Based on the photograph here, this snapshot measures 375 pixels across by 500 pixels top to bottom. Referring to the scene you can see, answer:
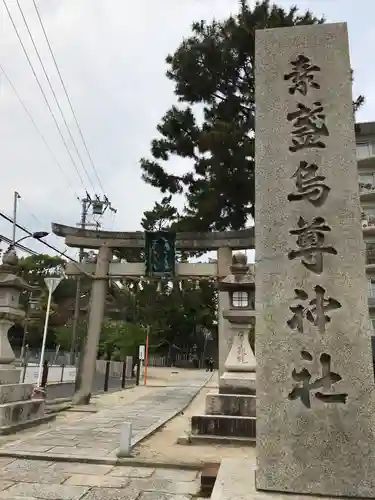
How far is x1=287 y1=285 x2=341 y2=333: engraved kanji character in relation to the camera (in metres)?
3.33

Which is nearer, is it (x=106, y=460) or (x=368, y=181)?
(x=106, y=460)

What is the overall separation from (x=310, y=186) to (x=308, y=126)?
2.03 feet

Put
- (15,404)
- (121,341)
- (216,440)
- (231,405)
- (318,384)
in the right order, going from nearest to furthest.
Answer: (318,384)
(216,440)
(231,405)
(15,404)
(121,341)

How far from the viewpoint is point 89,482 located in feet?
14.8

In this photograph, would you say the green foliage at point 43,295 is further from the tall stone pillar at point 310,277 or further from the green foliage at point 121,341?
the tall stone pillar at point 310,277

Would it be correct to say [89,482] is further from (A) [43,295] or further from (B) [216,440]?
(A) [43,295]

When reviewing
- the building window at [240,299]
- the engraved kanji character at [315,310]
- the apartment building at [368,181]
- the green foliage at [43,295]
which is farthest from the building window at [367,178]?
the green foliage at [43,295]

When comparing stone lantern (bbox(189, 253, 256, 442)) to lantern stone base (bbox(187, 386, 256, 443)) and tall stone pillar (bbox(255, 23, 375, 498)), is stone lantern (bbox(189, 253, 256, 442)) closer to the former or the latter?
lantern stone base (bbox(187, 386, 256, 443))

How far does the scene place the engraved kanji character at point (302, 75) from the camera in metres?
4.03

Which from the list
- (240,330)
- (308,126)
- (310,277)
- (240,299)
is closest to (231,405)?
(240,330)

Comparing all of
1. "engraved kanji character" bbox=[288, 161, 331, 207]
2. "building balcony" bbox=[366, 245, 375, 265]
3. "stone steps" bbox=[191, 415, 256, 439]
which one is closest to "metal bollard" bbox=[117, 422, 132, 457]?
"stone steps" bbox=[191, 415, 256, 439]

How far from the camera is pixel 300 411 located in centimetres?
313

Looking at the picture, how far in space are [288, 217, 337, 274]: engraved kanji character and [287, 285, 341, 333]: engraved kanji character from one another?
0.70 ft

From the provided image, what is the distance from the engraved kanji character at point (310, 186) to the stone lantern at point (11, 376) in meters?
6.20
